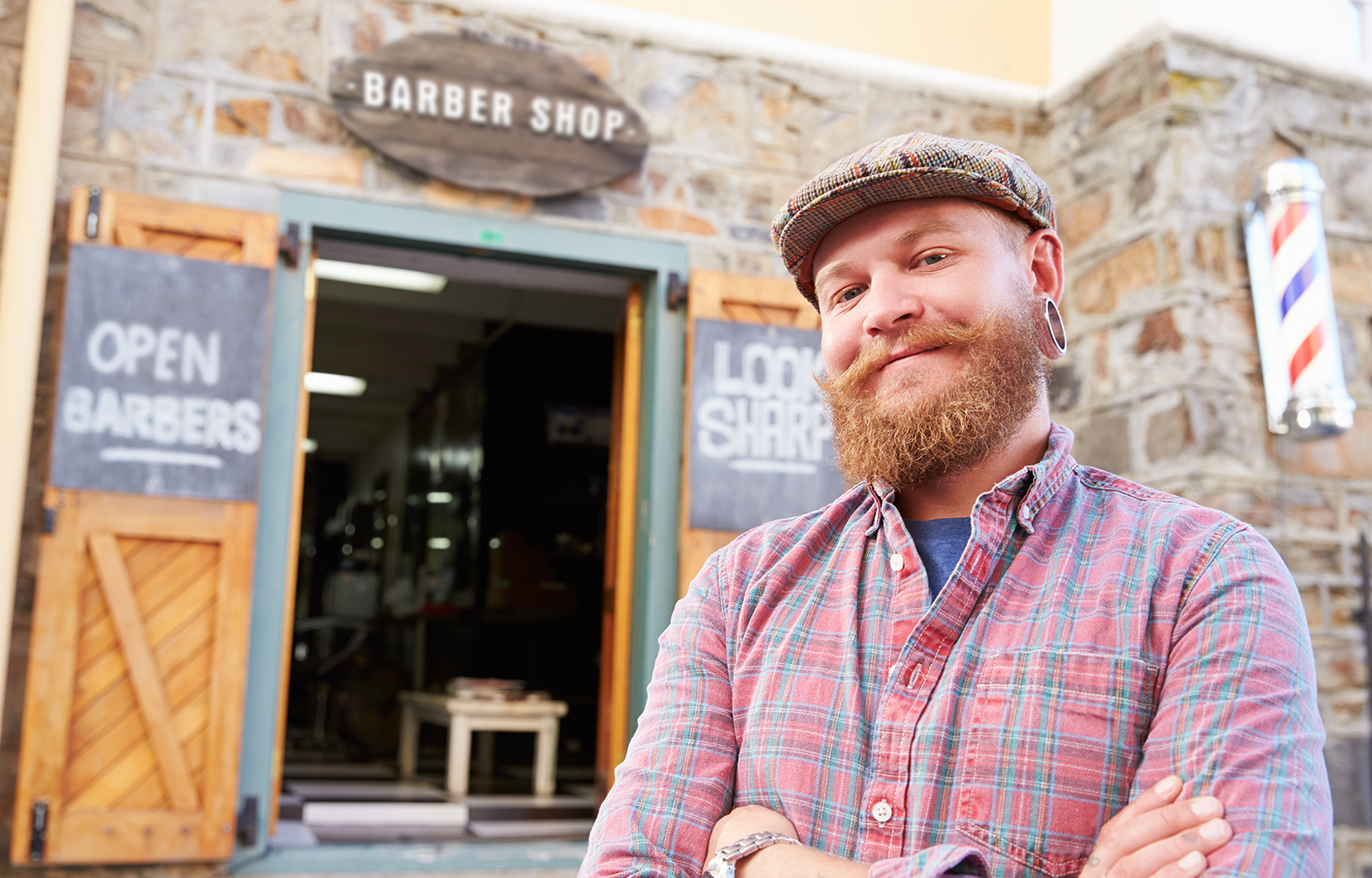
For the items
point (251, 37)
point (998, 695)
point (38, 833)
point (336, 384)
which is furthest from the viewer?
point (336, 384)

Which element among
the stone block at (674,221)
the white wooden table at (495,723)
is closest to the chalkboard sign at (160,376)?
the stone block at (674,221)

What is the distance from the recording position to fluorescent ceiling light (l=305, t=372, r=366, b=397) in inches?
482

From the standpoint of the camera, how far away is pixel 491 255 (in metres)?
4.85

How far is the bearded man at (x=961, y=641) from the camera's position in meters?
1.13

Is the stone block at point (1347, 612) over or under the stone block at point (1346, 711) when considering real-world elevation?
over

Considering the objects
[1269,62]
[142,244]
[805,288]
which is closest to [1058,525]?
[805,288]

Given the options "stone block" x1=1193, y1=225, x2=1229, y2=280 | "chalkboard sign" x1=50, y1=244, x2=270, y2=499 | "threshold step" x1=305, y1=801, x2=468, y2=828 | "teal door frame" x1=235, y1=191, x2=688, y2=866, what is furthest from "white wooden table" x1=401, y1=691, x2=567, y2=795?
"stone block" x1=1193, y1=225, x2=1229, y2=280

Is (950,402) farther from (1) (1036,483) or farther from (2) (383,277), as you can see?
(2) (383,277)

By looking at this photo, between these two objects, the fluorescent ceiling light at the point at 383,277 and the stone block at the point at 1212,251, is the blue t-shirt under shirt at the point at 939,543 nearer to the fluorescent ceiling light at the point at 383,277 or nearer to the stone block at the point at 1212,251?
the stone block at the point at 1212,251

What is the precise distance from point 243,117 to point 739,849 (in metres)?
4.00

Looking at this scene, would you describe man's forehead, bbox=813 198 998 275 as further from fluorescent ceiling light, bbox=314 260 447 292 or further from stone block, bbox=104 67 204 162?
fluorescent ceiling light, bbox=314 260 447 292

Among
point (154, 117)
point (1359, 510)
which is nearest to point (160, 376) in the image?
point (154, 117)

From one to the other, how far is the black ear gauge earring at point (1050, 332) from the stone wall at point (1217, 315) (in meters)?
3.35

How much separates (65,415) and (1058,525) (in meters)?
3.70
